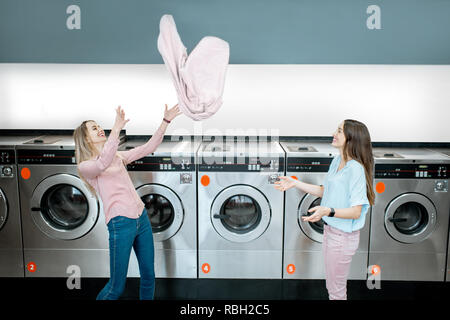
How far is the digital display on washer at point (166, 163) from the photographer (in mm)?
2865

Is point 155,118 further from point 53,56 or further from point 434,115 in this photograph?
point 434,115

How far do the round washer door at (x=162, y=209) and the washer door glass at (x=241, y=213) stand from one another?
33cm

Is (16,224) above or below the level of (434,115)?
below

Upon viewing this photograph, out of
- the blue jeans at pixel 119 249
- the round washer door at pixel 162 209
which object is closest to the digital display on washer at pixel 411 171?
the round washer door at pixel 162 209

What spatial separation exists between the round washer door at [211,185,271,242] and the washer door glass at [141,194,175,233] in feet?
1.17

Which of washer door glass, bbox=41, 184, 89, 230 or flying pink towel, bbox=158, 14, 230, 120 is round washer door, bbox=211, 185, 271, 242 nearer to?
washer door glass, bbox=41, 184, 89, 230

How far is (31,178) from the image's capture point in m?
2.92

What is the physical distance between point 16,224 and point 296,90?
7.83 feet

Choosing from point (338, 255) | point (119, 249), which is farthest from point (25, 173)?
point (338, 255)

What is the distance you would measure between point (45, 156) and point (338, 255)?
208 centimetres

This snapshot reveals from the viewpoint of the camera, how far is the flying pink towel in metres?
1.77

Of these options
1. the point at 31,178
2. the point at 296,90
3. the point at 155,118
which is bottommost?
the point at 31,178

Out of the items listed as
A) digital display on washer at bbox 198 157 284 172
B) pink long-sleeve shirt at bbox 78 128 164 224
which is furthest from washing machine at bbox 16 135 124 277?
digital display on washer at bbox 198 157 284 172
